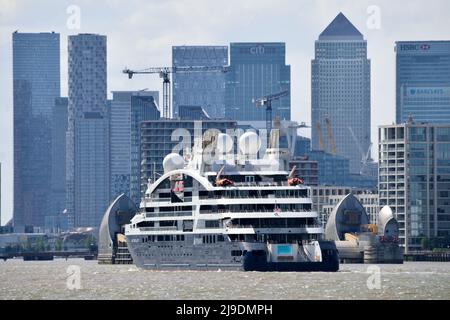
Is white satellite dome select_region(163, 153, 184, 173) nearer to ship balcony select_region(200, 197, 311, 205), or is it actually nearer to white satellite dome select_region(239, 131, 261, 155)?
white satellite dome select_region(239, 131, 261, 155)

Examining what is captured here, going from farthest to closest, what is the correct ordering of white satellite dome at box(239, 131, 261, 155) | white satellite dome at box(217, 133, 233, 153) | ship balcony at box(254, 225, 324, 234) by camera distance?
white satellite dome at box(239, 131, 261, 155) → white satellite dome at box(217, 133, 233, 153) → ship balcony at box(254, 225, 324, 234)

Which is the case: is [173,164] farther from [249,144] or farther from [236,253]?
[236,253]

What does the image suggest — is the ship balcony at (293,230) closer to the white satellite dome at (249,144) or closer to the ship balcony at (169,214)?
the ship balcony at (169,214)

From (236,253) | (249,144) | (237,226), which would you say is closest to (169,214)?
(237,226)

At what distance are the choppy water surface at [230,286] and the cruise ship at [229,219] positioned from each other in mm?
2195

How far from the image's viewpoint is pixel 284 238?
174875mm

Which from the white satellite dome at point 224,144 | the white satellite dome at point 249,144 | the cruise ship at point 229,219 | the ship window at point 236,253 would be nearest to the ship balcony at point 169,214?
the cruise ship at point 229,219

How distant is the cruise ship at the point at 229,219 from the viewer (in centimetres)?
17450

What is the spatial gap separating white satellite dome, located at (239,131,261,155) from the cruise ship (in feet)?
2.68

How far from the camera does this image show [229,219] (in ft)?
579

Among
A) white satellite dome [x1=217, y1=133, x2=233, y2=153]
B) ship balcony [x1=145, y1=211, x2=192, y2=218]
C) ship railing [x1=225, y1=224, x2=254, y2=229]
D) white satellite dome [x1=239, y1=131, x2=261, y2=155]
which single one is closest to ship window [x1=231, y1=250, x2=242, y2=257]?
ship railing [x1=225, y1=224, x2=254, y2=229]

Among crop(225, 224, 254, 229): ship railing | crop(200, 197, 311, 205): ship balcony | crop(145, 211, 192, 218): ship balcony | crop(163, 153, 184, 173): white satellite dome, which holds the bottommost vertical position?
crop(225, 224, 254, 229): ship railing

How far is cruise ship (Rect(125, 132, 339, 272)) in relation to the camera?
573 feet
